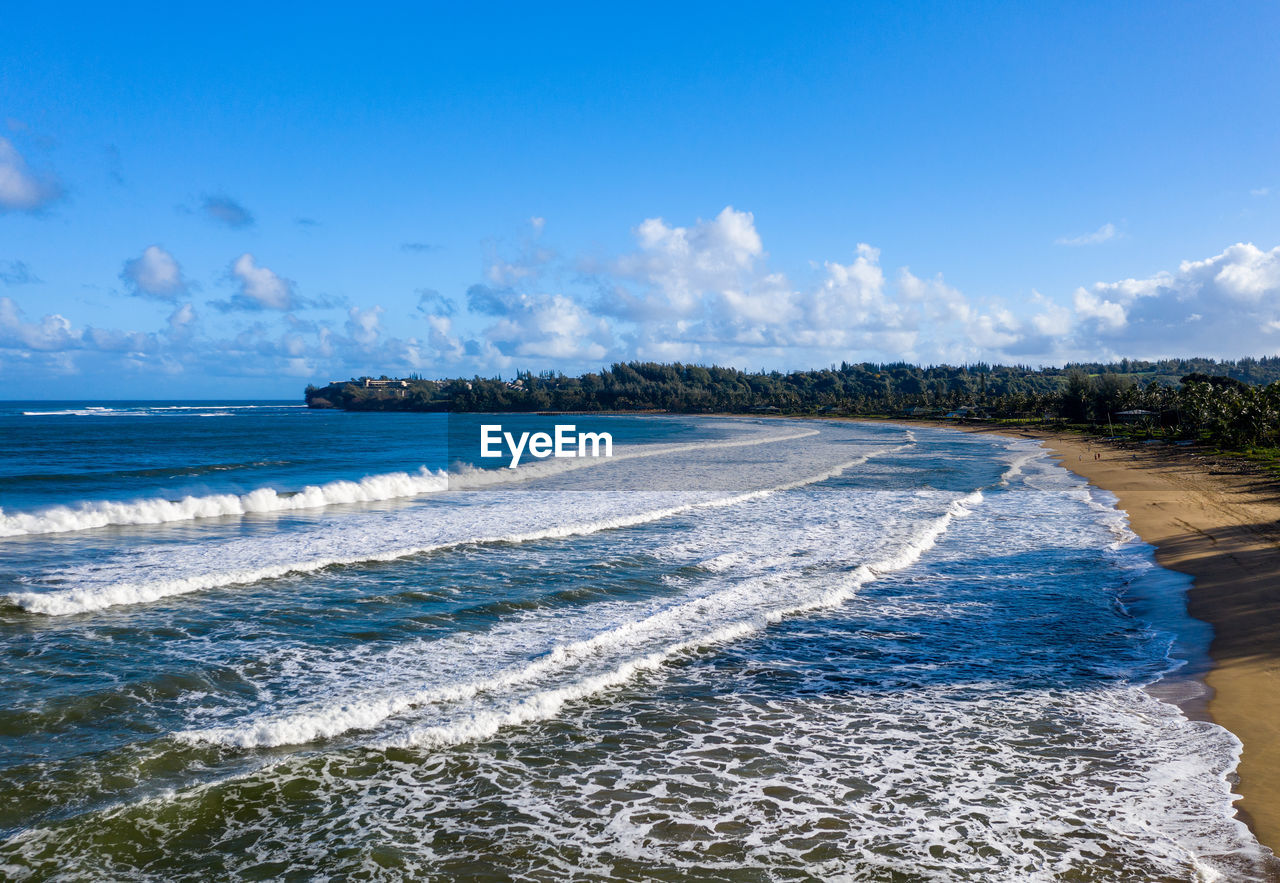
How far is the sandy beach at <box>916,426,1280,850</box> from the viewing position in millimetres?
6852

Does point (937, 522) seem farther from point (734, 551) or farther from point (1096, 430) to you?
point (1096, 430)

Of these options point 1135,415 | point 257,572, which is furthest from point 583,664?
point 1135,415

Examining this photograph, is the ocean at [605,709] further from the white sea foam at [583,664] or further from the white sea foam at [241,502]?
the white sea foam at [241,502]

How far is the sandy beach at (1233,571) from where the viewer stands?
685 centimetres

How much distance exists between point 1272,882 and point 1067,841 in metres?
1.23

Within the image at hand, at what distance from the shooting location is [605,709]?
813 cm

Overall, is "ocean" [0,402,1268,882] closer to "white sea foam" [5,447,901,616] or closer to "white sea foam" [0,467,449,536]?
"white sea foam" [5,447,901,616]

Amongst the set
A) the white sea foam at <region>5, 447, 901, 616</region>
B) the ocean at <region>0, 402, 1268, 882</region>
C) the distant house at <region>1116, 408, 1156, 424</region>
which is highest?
the distant house at <region>1116, 408, 1156, 424</region>

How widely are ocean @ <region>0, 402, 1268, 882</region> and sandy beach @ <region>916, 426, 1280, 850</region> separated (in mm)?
332

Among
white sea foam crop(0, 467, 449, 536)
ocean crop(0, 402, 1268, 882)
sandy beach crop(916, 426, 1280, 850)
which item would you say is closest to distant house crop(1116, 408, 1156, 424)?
sandy beach crop(916, 426, 1280, 850)

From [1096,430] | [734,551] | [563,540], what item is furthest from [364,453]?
[1096,430]

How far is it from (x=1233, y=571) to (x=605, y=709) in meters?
13.6

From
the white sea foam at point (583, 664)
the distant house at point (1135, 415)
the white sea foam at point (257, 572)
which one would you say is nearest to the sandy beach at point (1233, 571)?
the white sea foam at point (583, 664)

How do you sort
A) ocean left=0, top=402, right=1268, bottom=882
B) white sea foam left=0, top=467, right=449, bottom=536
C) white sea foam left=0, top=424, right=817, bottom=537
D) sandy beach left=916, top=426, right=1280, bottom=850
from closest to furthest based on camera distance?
ocean left=0, top=402, right=1268, bottom=882, sandy beach left=916, top=426, right=1280, bottom=850, white sea foam left=0, top=467, right=449, bottom=536, white sea foam left=0, top=424, right=817, bottom=537
